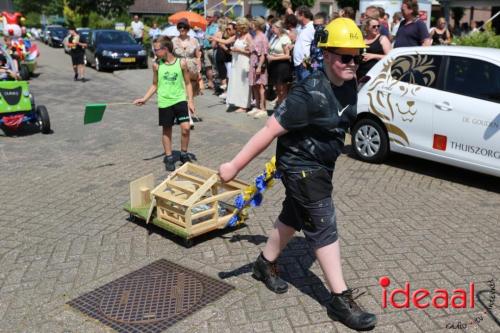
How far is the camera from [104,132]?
32.5 feet

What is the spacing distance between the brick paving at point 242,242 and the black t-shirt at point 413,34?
214 centimetres

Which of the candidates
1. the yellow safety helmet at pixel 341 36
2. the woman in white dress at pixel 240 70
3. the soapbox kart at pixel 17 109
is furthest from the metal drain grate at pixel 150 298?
the woman in white dress at pixel 240 70

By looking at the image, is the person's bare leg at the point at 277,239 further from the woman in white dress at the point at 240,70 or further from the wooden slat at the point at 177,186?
the woman in white dress at the point at 240,70

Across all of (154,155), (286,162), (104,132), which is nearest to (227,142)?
(154,155)

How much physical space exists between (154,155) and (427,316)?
5.35m

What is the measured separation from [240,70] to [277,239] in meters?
8.42

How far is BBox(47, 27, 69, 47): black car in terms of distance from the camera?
125ft

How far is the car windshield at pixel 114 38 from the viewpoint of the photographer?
21.1m

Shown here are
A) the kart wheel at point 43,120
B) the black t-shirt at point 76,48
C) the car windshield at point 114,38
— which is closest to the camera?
the kart wheel at point 43,120

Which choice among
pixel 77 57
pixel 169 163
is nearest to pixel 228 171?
pixel 169 163

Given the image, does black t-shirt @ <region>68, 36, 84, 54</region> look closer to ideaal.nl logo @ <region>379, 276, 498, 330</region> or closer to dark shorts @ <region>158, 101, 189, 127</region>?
dark shorts @ <region>158, 101, 189, 127</region>

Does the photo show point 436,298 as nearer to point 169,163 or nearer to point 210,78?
point 169,163

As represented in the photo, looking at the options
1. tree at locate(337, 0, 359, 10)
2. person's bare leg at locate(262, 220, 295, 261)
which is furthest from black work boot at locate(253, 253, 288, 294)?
tree at locate(337, 0, 359, 10)

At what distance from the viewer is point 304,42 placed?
9742mm
